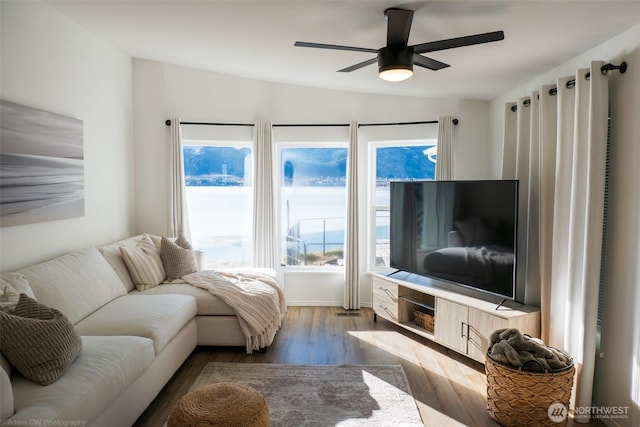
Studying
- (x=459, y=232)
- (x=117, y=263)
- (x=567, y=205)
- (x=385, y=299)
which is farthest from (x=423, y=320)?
(x=117, y=263)

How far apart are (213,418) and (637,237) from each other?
2364mm

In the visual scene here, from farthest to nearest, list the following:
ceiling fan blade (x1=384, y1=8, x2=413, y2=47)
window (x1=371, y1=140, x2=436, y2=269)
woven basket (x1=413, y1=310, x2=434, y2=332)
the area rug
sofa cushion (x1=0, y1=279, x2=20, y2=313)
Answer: window (x1=371, y1=140, x2=436, y2=269)
woven basket (x1=413, y1=310, x2=434, y2=332)
the area rug
ceiling fan blade (x1=384, y1=8, x2=413, y2=47)
sofa cushion (x1=0, y1=279, x2=20, y2=313)

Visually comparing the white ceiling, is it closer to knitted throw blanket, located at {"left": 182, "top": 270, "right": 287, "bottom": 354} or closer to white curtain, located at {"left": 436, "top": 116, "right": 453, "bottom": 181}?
white curtain, located at {"left": 436, "top": 116, "right": 453, "bottom": 181}

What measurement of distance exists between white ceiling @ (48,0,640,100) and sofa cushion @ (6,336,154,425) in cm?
221

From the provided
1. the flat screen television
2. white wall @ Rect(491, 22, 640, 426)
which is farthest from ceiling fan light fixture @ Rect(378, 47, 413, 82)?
the flat screen television

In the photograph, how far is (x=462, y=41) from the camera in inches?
90.5

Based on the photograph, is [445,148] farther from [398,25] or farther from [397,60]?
[398,25]

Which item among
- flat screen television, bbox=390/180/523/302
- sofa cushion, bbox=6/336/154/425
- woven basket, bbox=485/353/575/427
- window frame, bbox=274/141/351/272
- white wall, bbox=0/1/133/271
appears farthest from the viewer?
window frame, bbox=274/141/351/272

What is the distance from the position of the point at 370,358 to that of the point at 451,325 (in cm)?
71

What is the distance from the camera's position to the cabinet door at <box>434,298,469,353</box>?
10.9 feet

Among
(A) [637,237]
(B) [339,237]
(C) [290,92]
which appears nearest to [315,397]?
(A) [637,237]

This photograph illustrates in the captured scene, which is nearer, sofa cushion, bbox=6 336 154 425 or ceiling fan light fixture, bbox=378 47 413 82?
sofa cushion, bbox=6 336 154 425

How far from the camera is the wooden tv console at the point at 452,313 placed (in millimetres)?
3051

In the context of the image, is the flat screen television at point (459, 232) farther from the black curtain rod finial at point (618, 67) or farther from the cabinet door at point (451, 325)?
the black curtain rod finial at point (618, 67)
